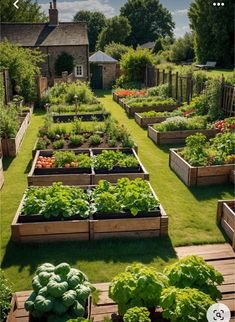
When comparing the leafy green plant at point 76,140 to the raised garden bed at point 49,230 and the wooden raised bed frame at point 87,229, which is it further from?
the raised garden bed at point 49,230

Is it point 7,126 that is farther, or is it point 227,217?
point 7,126

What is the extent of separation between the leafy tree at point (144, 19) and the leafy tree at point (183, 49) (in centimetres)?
2241

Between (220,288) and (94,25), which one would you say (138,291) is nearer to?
(220,288)

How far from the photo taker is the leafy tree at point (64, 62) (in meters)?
32.0

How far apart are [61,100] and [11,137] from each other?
9.41 meters

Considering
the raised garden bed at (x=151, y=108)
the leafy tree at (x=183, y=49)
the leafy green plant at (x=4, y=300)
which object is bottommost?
the leafy green plant at (x=4, y=300)

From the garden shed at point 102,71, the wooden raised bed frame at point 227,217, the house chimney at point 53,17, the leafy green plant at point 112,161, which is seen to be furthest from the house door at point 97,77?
the wooden raised bed frame at point 227,217

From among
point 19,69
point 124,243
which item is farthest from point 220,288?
point 19,69

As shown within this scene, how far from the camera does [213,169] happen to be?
874 cm

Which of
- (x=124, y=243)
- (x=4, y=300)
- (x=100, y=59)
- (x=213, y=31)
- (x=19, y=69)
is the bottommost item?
(x=124, y=243)

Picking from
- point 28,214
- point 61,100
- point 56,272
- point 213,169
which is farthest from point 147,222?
point 61,100

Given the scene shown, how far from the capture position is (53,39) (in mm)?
32688

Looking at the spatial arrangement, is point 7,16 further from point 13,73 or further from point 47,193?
point 47,193

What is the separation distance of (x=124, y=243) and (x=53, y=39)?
98.3 ft
